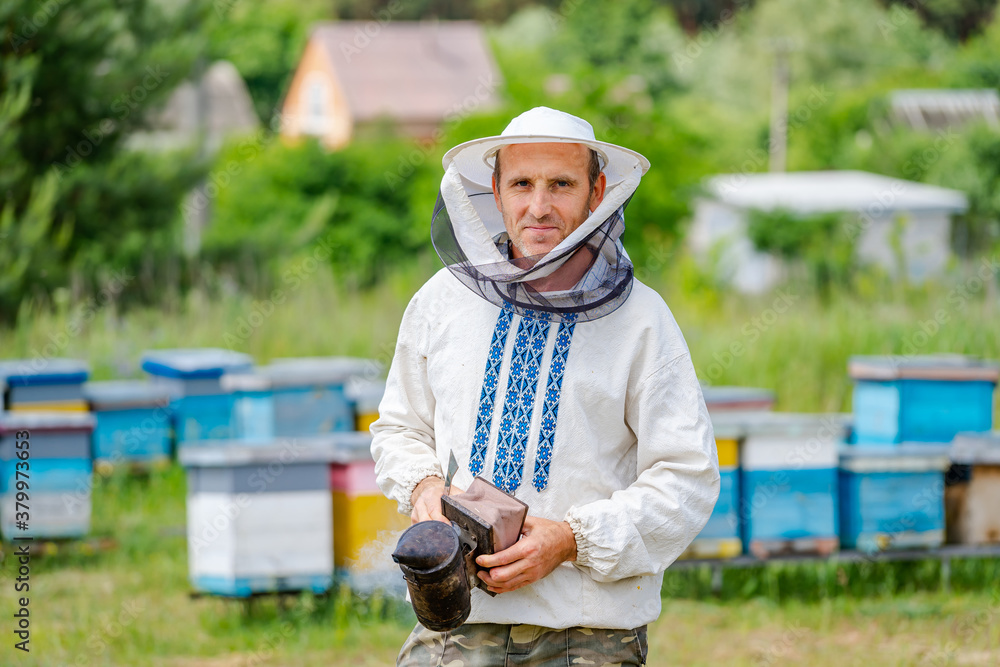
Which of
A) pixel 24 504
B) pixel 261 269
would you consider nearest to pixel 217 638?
pixel 24 504

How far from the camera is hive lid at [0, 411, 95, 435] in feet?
16.1

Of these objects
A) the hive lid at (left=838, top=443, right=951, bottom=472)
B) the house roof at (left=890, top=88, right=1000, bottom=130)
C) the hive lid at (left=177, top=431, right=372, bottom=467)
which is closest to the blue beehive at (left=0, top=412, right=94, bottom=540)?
the hive lid at (left=177, top=431, right=372, bottom=467)

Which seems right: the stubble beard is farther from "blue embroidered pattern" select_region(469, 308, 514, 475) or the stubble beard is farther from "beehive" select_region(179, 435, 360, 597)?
"beehive" select_region(179, 435, 360, 597)

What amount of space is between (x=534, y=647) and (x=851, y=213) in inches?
654

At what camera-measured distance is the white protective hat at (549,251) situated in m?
1.78

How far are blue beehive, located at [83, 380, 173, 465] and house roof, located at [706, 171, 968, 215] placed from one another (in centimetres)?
1162

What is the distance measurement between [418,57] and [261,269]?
30108 mm

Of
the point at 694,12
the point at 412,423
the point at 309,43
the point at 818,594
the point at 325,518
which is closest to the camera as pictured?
the point at 412,423

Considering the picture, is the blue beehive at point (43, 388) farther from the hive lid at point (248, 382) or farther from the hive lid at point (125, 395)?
the hive lid at point (248, 382)

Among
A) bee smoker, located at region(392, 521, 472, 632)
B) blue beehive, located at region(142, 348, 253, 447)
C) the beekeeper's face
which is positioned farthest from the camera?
blue beehive, located at region(142, 348, 253, 447)

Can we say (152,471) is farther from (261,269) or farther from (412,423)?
(261,269)

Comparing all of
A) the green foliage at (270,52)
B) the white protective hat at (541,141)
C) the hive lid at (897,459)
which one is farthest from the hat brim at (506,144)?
the green foliage at (270,52)

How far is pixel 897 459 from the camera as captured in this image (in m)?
4.41

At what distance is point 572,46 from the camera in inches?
1719
